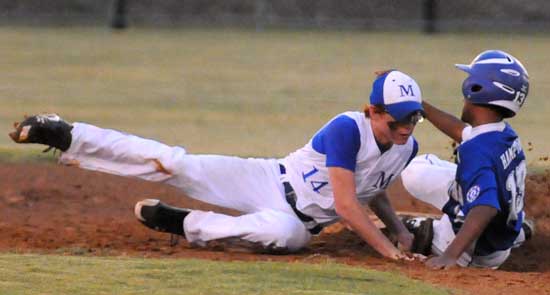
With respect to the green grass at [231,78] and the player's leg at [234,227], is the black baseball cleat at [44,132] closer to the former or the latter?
the player's leg at [234,227]

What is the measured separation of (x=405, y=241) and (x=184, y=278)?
177cm

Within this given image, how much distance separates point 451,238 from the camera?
6367 mm

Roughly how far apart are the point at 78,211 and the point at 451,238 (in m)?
2.64

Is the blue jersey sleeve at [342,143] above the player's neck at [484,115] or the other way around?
the other way around

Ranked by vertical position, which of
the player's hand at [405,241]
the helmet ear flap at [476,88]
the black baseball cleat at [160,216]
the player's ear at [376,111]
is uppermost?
the helmet ear flap at [476,88]

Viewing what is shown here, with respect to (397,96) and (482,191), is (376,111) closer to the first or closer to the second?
(397,96)

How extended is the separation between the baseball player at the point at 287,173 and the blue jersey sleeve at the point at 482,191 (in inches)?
A: 15.7

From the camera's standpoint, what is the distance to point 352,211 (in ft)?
19.7

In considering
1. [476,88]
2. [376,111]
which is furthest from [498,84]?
Answer: [376,111]

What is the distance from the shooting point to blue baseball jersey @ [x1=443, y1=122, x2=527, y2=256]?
19.8 feet

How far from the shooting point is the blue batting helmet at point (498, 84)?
20.1 feet

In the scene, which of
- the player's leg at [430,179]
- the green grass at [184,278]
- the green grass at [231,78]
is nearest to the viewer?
the green grass at [184,278]

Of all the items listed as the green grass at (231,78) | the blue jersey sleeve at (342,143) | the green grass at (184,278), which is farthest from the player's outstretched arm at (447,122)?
the green grass at (231,78)

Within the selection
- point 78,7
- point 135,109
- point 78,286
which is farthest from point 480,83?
point 78,7
